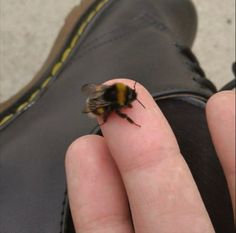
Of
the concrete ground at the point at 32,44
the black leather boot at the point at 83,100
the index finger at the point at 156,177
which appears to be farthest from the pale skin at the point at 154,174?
→ the concrete ground at the point at 32,44

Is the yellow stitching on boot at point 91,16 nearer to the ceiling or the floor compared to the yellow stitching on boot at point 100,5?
nearer to the floor

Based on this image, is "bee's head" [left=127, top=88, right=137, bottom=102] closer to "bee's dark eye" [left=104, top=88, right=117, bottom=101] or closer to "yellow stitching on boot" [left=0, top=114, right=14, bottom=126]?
"bee's dark eye" [left=104, top=88, right=117, bottom=101]

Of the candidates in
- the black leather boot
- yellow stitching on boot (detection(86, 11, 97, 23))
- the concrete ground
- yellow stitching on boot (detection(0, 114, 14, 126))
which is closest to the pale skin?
the black leather boot

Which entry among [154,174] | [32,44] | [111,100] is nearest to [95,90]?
[111,100]

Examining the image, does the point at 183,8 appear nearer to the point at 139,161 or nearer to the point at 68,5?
the point at 68,5

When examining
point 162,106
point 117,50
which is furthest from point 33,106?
point 162,106

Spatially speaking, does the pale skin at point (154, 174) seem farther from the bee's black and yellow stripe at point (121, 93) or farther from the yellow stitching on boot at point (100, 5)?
the yellow stitching on boot at point (100, 5)
